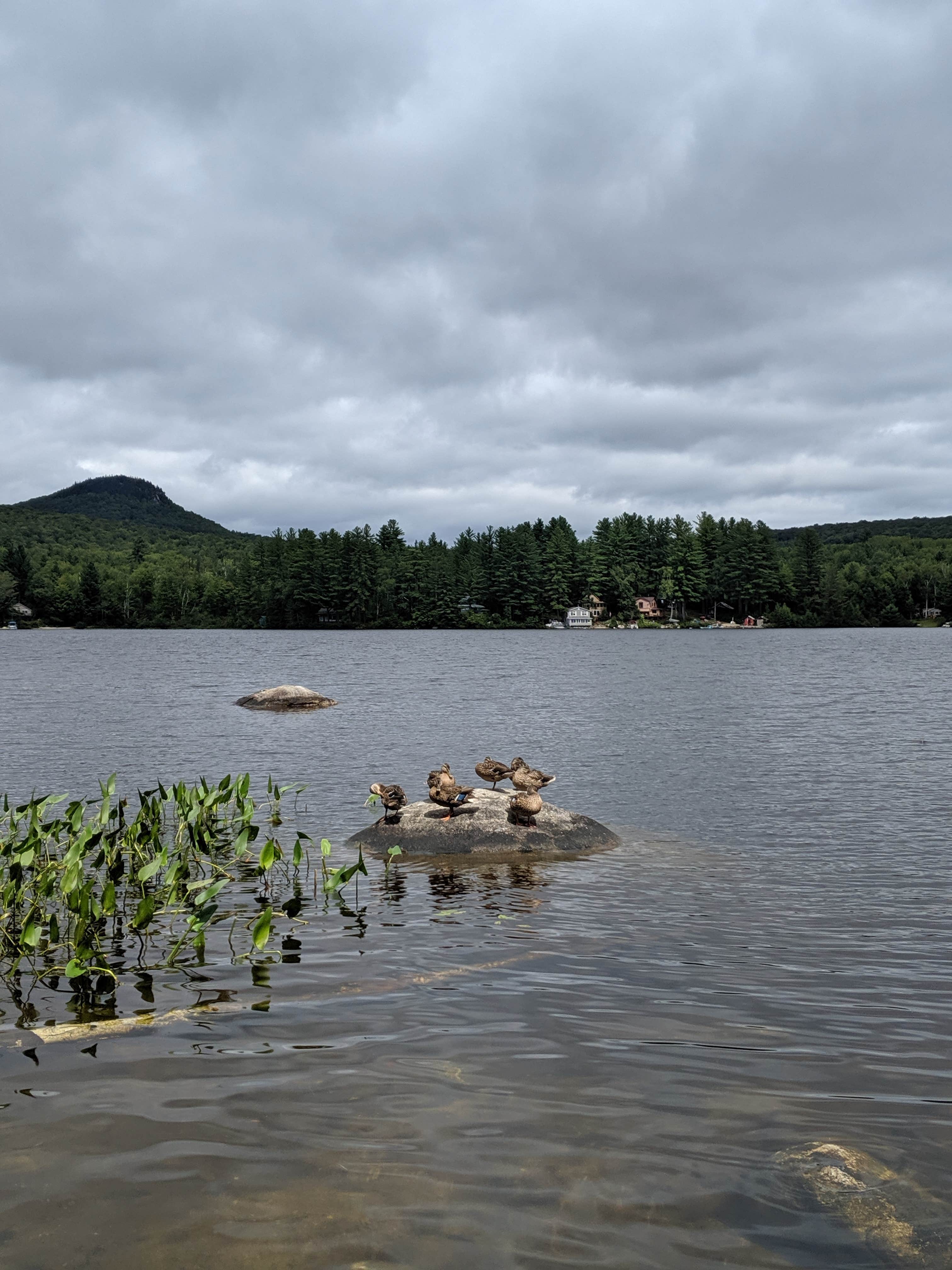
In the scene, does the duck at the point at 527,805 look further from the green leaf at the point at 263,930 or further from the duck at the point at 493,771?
the green leaf at the point at 263,930

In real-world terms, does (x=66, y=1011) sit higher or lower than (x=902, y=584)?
lower

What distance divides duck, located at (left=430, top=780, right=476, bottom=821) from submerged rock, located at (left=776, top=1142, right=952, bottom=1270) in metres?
9.02

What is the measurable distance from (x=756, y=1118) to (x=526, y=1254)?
195 centimetres

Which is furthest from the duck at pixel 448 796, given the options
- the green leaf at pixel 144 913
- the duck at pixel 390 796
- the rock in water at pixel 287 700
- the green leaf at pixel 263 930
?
the rock in water at pixel 287 700

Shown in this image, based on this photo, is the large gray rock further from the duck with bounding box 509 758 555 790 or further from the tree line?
the tree line

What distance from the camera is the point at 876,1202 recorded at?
14.8 feet

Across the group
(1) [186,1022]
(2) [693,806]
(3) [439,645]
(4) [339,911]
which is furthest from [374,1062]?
(3) [439,645]

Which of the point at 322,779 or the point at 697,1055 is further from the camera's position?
the point at 322,779

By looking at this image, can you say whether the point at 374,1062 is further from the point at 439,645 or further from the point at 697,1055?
the point at 439,645

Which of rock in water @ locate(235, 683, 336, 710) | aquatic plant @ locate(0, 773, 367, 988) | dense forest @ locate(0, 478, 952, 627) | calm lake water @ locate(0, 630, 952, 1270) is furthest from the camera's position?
dense forest @ locate(0, 478, 952, 627)

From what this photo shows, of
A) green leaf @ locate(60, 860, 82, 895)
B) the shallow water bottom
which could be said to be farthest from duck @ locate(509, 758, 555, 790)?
green leaf @ locate(60, 860, 82, 895)

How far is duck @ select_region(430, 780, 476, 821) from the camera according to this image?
1373cm

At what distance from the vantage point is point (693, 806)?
17.9m

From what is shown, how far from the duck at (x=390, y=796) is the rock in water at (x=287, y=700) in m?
24.7
